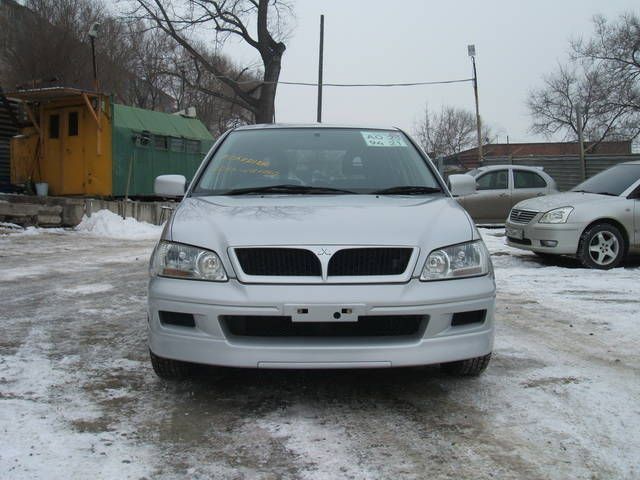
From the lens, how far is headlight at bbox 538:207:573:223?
8.34m

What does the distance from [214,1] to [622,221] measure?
27.7m

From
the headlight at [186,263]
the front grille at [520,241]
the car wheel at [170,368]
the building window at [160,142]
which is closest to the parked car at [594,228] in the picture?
the front grille at [520,241]

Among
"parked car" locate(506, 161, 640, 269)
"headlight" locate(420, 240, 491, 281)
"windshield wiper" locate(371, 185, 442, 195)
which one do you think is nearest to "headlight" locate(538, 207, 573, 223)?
"parked car" locate(506, 161, 640, 269)

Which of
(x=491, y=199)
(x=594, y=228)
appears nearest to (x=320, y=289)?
(x=594, y=228)

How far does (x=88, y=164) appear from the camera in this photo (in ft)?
53.1

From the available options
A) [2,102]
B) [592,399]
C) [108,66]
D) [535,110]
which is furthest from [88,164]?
[535,110]

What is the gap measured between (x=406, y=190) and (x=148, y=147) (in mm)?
14354

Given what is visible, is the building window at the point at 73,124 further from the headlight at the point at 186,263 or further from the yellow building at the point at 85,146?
the headlight at the point at 186,263

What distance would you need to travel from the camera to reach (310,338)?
3.05 m

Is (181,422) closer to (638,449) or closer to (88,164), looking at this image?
(638,449)

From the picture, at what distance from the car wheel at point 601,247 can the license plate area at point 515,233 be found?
87 centimetres

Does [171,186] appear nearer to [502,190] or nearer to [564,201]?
[564,201]

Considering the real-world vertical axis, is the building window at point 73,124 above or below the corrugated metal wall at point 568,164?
above

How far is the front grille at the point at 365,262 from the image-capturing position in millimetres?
3074
